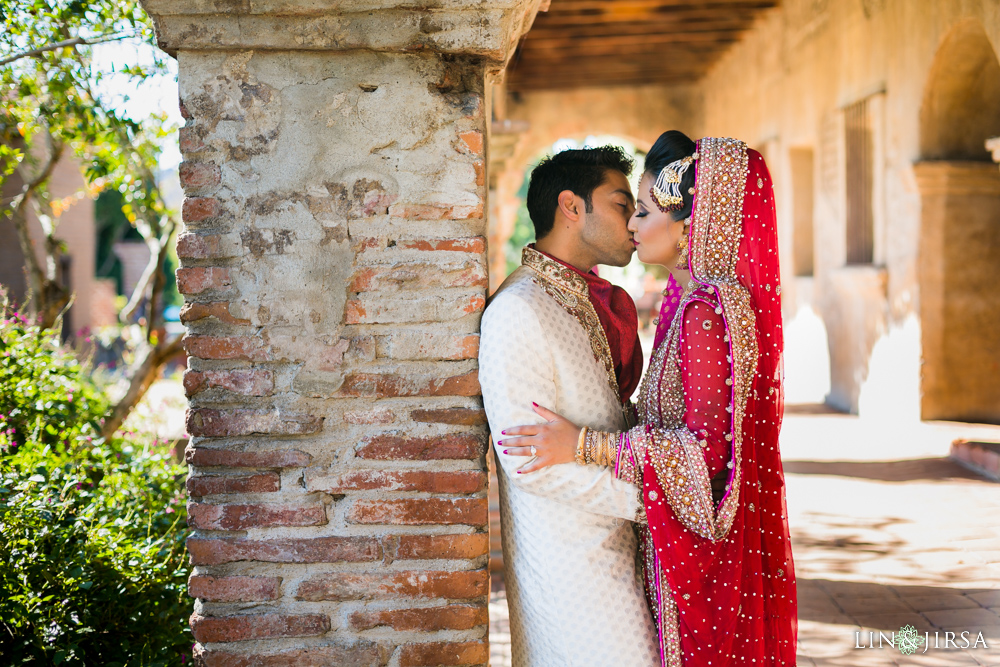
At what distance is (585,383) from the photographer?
2098 mm

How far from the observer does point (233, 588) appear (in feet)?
6.69

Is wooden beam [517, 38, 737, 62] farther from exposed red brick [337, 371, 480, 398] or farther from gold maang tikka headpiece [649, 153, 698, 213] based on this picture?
exposed red brick [337, 371, 480, 398]

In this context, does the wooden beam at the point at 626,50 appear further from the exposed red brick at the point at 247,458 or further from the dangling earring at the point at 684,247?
the exposed red brick at the point at 247,458

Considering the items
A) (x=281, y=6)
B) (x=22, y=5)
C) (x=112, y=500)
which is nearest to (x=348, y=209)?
(x=281, y=6)

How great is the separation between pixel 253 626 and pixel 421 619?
42 centimetres

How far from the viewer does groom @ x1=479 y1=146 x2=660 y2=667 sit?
Result: 6.47 feet

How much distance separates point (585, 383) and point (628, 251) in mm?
442

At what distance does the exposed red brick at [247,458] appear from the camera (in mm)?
2043

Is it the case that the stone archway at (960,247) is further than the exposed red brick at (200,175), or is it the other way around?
the stone archway at (960,247)

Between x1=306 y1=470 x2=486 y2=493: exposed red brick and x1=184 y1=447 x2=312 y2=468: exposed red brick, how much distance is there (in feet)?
0.17

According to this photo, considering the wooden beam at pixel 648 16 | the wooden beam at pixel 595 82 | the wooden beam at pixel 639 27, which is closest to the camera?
the wooden beam at pixel 648 16

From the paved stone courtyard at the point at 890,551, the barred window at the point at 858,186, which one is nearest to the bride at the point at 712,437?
the paved stone courtyard at the point at 890,551

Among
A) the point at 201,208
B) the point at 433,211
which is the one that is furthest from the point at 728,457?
the point at 201,208

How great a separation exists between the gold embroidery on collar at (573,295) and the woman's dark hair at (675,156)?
319 mm
